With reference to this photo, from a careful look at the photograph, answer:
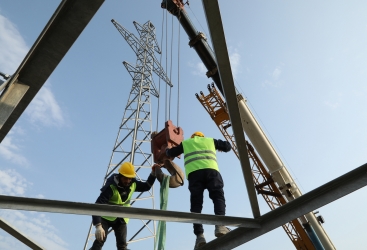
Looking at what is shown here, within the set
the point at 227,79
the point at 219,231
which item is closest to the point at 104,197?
the point at 219,231

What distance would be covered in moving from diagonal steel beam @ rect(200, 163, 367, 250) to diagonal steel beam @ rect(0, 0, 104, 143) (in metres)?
2.00

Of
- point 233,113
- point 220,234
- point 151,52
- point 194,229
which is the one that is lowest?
point 220,234

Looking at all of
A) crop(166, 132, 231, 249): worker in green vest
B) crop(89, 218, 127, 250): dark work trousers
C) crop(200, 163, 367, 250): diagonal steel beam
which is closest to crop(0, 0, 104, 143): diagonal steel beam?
crop(200, 163, 367, 250): diagonal steel beam

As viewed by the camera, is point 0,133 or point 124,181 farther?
point 124,181

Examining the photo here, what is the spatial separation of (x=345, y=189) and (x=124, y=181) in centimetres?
275

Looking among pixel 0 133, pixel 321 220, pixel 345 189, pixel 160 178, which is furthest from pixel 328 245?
pixel 0 133

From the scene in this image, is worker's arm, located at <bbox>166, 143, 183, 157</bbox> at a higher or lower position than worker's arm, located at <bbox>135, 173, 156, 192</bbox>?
higher

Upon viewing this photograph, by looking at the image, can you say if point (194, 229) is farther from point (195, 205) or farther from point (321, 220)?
point (321, 220)

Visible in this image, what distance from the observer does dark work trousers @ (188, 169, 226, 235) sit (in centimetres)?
370

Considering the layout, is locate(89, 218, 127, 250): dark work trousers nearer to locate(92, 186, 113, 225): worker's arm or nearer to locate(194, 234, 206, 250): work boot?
locate(92, 186, 113, 225): worker's arm

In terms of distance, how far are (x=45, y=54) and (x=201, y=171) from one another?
97.7 inches

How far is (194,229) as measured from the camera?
3.45 m

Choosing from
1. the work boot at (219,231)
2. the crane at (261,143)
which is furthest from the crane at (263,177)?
the work boot at (219,231)

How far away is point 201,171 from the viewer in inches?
154
